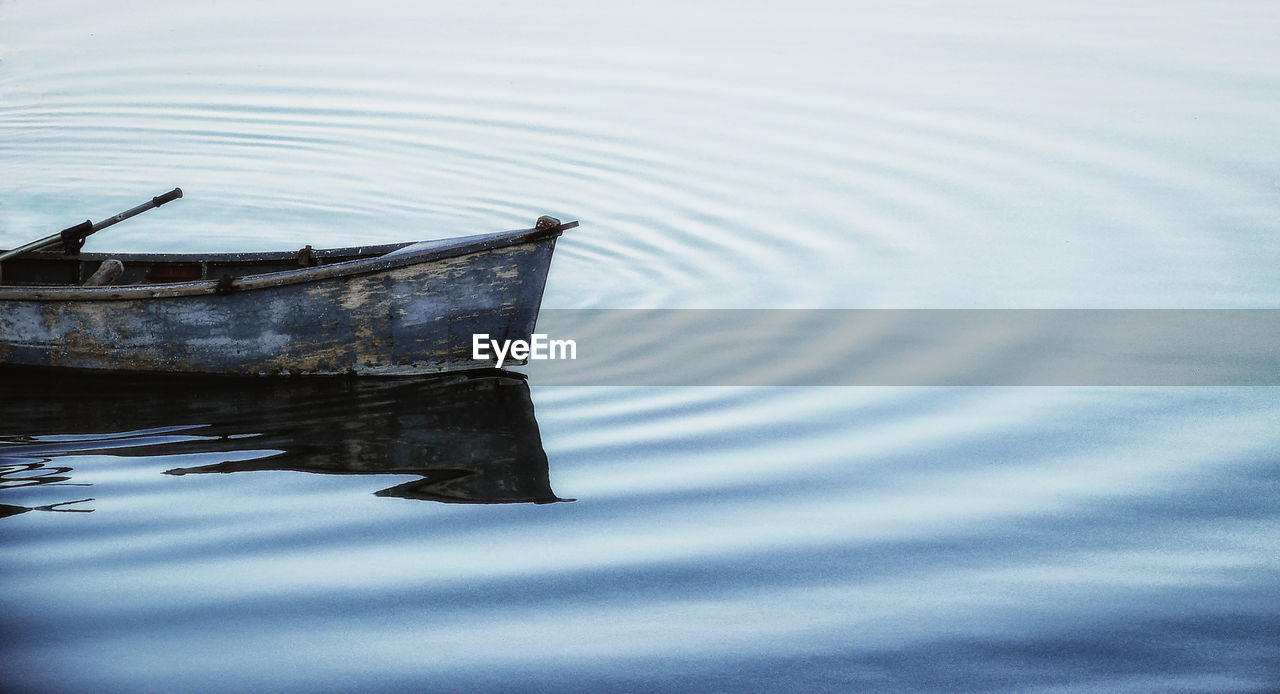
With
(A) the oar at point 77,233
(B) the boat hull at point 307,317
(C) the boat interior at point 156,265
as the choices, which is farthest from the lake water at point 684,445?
(C) the boat interior at point 156,265

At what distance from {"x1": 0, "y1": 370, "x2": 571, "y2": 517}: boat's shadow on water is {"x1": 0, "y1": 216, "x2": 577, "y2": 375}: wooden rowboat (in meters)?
0.14

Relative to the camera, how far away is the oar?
845 centimetres

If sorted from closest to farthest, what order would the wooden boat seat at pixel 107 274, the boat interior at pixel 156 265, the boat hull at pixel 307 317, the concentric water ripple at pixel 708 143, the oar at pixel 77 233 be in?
1. the boat hull at pixel 307 317
2. the oar at pixel 77 233
3. the wooden boat seat at pixel 107 274
4. the boat interior at pixel 156 265
5. the concentric water ripple at pixel 708 143

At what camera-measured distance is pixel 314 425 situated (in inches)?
299

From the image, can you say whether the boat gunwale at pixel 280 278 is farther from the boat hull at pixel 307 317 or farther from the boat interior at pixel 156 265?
the boat interior at pixel 156 265

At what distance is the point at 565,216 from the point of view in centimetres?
1204

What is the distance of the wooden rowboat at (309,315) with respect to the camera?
7.92 metres

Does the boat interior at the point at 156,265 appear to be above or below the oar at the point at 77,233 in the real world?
below

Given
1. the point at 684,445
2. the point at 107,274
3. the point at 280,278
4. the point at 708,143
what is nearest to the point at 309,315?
the point at 280,278

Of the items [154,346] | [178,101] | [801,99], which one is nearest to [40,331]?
[154,346]

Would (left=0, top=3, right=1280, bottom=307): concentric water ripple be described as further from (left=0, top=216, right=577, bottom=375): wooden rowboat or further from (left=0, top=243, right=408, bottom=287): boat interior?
(left=0, top=243, right=408, bottom=287): boat interior

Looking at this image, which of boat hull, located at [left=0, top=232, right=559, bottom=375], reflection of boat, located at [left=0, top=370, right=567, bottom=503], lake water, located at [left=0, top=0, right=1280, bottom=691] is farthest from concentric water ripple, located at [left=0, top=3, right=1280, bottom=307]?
reflection of boat, located at [left=0, top=370, right=567, bottom=503]

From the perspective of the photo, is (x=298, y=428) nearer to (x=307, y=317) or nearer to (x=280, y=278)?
(x=307, y=317)

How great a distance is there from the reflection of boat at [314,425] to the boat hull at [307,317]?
139 mm
